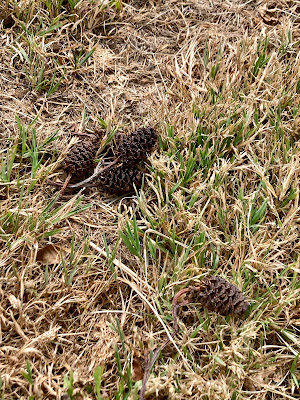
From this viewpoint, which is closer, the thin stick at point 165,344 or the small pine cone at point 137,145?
the thin stick at point 165,344

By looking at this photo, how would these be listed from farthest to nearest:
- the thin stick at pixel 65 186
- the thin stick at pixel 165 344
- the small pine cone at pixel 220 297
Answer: the thin stick at pixel 65 186 < the small pine cone at pixel 220 297 < the thin stick at pixel 165 344

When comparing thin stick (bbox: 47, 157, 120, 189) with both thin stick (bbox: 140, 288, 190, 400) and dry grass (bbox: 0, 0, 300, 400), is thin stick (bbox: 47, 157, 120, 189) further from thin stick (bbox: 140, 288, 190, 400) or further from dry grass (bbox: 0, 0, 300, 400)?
thin stick (bbox: 140, 288, 190, 400)

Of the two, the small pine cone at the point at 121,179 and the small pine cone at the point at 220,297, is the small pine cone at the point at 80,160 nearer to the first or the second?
the small pine cone at the point at 121,179

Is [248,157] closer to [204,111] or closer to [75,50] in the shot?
[204,111]

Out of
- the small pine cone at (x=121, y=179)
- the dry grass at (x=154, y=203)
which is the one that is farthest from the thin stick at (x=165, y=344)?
the small pine cone at (x=121, y=179)

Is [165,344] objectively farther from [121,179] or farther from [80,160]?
[80,160]

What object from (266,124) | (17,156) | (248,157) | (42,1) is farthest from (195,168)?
(42,1)
